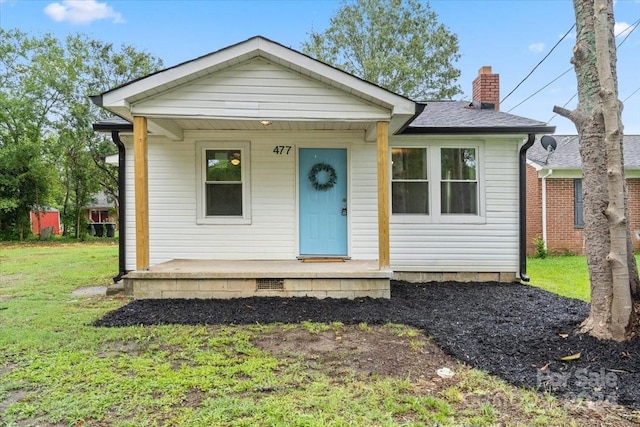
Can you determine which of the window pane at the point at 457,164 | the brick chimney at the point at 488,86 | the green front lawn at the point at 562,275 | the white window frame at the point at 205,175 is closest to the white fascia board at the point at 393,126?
the window pane at the point at 457,164

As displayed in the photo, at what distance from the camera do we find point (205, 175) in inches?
259

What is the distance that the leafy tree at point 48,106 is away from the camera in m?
17.5

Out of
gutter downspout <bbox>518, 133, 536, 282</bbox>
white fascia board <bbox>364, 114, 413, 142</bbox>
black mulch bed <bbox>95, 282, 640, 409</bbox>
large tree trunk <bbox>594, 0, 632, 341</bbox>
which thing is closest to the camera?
black mulch bed <bbox>95, 282, 640, 409</bbox>

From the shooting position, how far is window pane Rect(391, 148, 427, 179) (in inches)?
261

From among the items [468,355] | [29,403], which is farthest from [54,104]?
[468,355]

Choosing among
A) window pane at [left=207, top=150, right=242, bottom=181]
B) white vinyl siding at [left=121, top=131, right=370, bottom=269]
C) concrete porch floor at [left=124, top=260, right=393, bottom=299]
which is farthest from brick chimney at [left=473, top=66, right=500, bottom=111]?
window pane at [left=207, top=150, right=242, bottom=181]

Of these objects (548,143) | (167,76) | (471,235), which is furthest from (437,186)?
(548,143)

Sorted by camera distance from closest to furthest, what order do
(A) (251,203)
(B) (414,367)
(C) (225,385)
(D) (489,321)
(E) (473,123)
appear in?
(C) (225,385) < (B) (414,367) < (D) (489,321) < (E) (473,123) < (A) (251,203)

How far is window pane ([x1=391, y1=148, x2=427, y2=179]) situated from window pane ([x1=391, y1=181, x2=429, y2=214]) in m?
0.16

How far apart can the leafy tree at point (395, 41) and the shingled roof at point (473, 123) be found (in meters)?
15.9

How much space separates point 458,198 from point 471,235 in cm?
69

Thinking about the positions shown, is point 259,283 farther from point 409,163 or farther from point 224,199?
point 409,163

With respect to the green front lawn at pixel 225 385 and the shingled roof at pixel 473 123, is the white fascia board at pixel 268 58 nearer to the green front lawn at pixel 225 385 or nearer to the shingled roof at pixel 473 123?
the shingled roof at pixel 473 123

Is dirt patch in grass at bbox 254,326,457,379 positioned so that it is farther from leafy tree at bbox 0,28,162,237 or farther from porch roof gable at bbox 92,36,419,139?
leafy tree at bbox 0,28,162,237
